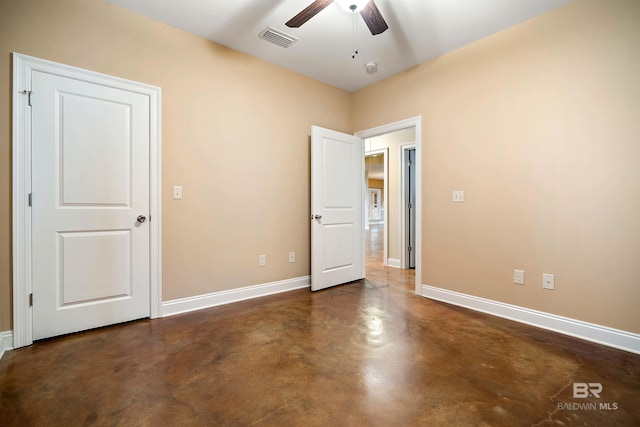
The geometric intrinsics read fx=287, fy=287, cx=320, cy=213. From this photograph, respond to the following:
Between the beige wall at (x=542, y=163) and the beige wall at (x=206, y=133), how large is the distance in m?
1.61

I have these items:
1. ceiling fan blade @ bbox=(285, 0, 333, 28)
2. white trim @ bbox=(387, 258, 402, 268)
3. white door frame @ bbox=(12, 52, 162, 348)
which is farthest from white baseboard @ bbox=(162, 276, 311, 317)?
ceiling fan blade @ bbox=(285, 0, 333, 28)

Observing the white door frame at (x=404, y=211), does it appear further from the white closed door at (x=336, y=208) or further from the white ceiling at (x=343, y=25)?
the white ceiling at (x=343, y=25)

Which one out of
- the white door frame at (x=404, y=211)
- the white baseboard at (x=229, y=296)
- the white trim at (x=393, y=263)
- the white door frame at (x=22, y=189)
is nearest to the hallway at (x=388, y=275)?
the white trim at (x=393, y=263)

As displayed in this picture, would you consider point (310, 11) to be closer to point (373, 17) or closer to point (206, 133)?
point (373, 17)

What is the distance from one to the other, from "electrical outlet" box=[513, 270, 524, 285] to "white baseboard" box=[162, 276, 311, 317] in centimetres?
223

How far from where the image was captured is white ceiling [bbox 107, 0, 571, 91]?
236 centimetres

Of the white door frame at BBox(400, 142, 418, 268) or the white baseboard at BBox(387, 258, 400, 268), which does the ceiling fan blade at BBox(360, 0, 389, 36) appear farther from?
the white baseboard at BBox(387, 258, 400, 268)

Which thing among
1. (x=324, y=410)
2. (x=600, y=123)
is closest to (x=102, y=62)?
(x=324, y=410)

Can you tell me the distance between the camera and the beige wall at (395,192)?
4.88 meters

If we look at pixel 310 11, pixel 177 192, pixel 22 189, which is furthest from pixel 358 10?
pixel 22 189

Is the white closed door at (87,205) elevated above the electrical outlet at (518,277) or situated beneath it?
elevated above

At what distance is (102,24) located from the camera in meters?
2.33

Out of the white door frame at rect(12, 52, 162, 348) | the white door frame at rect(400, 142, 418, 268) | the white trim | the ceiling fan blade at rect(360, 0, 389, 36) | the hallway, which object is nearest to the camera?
the ceiling fan blade at rect(360, 0, 389, 36)

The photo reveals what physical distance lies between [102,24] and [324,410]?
3.22m
